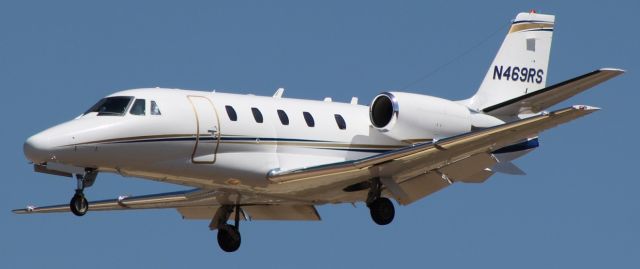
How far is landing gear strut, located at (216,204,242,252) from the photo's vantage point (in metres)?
29.0

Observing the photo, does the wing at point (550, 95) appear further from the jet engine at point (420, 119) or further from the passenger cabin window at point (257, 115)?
the passenger cabin window at point (257, 115)

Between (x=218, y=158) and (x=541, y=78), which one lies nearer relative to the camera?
(x=218, y=158)

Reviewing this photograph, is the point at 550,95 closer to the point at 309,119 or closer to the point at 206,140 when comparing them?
the point at 309,119

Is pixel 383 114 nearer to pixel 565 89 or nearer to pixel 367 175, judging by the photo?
pixel 367 175

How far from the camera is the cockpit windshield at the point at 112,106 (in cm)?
2461

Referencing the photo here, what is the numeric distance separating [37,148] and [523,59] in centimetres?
1188

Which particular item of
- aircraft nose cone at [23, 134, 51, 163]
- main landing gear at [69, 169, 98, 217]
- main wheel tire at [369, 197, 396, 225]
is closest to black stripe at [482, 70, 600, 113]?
main wheel tire at [369, 197, 396, 225]

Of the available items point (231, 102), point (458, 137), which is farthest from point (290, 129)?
point (458, 137)

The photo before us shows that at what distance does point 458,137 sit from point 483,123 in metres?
2.34

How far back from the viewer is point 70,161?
23.9m

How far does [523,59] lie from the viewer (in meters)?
30.3

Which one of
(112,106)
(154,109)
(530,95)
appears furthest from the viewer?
(530,95)

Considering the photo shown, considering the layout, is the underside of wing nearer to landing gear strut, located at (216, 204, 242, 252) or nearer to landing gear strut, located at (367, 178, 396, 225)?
landing gear strut, located at (216, 204, 242, 252)

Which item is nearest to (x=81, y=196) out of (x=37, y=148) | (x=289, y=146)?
(x=37, y=148)
